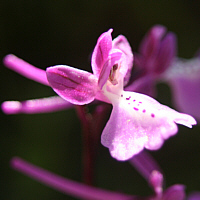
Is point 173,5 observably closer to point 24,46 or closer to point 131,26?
point 131,26

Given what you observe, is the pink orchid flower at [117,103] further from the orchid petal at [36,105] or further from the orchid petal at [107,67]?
the orchid petal at [36,105]

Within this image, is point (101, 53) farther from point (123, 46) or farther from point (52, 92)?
point (52, 92)

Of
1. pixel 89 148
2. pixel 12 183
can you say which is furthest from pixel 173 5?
pixel 89 148

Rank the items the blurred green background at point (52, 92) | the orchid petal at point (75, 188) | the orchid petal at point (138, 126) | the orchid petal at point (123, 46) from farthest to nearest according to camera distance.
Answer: the blurred green background at point (52, 92), the orchid petal at point (75, 188), the orchid petal at point (123, 46), the orchid petal at point (138, 126)

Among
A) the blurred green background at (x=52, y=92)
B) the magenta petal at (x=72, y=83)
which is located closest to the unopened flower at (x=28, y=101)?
the magenta petal at (x=72, y=83)

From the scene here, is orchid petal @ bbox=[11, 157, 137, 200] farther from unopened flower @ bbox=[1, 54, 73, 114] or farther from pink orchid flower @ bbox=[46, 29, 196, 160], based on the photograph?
pink orchid flower @ bbox=[46, 29, 196, 160]

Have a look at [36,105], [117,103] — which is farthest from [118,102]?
[36,105]
